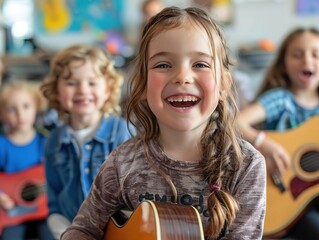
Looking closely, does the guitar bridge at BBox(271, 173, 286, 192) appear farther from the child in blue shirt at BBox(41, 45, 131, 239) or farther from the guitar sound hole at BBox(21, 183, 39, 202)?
the guitar sound hole at BBox(21, 183, 39, 202)

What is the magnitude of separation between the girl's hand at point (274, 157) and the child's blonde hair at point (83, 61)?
20.1 inches

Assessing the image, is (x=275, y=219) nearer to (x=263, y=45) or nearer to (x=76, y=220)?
(x=76, y=220)

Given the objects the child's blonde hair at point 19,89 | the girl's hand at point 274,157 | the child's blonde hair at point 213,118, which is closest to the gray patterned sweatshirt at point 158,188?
the child's blonde hair at point 213,118

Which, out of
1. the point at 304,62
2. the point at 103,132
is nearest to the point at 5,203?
the point at 103,132

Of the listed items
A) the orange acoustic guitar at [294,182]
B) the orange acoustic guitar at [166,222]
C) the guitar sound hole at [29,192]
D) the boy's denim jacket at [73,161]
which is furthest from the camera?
the guitar sound hole at [29,192]

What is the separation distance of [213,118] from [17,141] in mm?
1269

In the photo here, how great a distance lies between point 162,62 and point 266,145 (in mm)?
836

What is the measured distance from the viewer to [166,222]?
1.01 m

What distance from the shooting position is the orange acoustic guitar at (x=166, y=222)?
1.00 m

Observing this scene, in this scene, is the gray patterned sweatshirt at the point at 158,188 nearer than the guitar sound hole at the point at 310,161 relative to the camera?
Yes

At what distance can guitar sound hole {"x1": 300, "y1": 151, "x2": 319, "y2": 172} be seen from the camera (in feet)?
6.16

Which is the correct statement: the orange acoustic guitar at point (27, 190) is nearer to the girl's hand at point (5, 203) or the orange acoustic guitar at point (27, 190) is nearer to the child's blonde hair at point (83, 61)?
the girl's hand at point (5, 203)

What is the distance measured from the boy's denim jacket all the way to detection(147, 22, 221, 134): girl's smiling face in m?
0.56

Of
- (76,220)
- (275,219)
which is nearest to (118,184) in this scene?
(76,220)
